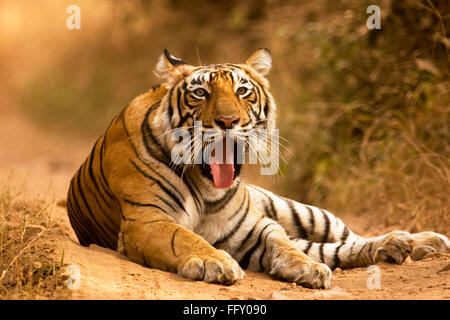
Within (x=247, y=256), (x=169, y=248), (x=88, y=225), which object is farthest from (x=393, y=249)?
(x=88, y=225)

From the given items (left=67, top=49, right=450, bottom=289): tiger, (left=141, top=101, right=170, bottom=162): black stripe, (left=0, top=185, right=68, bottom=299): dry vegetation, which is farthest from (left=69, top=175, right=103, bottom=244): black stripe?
(left=141, top=101, right=170, bottom=162): black stripe

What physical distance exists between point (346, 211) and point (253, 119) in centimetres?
281

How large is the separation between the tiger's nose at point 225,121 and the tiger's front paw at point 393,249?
136 cm

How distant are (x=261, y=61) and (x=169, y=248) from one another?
154 centimetres

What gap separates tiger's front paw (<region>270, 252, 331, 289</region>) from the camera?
3.69 meters

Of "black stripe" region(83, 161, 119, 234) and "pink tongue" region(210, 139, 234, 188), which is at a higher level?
"pink tongue" region(210, 139, 234, 188)

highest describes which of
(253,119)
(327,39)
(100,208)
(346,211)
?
(327,39)

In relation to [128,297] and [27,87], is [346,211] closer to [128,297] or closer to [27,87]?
[128,297]

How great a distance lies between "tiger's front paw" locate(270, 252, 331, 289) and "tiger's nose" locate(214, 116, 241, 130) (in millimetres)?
817

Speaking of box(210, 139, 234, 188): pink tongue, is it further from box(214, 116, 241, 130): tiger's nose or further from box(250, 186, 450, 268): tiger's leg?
box(250, 186, 450, 268): tiger's leg

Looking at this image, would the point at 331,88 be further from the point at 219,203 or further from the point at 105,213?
the point at 105,213

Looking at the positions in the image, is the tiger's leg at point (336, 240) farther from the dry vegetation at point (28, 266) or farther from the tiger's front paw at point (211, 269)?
the dry vegetation at point (28, 266)
